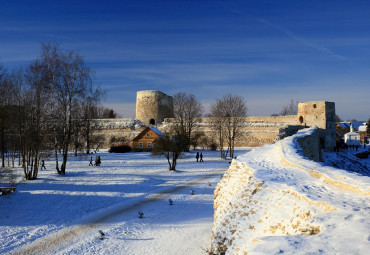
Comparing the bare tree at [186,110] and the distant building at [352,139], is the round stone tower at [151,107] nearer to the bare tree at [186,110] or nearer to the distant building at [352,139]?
the bare tree at [186,110]

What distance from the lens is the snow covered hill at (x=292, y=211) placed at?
13.5 feet

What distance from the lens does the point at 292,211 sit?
17.7ft

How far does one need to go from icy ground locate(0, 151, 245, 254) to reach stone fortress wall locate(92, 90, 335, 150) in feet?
60.5

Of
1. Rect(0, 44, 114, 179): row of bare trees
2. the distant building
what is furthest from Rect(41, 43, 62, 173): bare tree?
the distant building

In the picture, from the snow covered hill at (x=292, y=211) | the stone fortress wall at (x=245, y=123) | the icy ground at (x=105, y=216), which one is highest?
the stone fortress wall at (x=245, y=123)

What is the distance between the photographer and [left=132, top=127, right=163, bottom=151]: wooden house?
3766 centimetres

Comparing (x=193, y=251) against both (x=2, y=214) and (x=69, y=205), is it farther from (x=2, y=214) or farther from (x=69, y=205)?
(x=2, y=214)

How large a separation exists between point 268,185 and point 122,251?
4183mm

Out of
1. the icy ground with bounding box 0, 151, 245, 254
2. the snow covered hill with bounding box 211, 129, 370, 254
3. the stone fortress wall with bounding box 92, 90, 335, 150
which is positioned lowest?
the icy ground with bounding box 0, 151, 245, 254

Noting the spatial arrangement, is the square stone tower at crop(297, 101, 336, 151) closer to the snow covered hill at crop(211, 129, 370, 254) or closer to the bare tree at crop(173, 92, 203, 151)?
the bare tree at crop(173, 92, 203, 151)

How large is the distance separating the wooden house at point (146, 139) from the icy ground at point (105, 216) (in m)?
20.3

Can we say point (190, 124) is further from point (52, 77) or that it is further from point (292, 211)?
point (292, 211)

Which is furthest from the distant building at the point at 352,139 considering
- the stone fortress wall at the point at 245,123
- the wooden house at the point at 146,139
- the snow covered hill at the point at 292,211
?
the snow covered hill at the point at 292,211

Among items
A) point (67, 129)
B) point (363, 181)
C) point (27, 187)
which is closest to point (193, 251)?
point (363, 181)
